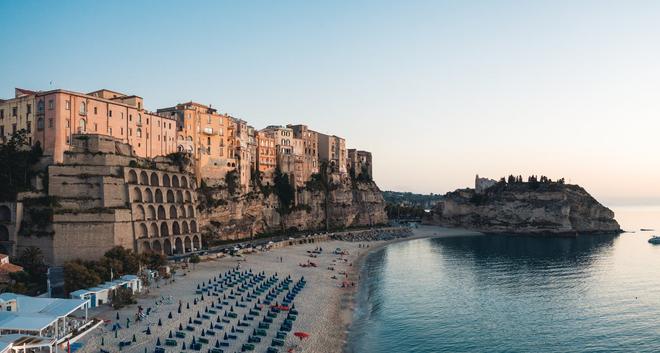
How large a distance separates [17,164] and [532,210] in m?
142

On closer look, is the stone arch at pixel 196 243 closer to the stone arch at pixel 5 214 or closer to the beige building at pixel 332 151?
the stone arch at pixel 5 214

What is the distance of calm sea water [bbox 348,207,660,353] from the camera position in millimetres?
41281

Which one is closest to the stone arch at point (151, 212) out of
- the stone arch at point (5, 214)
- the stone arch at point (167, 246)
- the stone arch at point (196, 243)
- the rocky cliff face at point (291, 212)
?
the stone arch at point (167, 246)

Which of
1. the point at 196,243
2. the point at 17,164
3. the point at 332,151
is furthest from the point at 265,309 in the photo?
the point at 332,151

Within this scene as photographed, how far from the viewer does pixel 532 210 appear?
15562cm

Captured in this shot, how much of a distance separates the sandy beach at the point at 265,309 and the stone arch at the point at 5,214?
22.4 m

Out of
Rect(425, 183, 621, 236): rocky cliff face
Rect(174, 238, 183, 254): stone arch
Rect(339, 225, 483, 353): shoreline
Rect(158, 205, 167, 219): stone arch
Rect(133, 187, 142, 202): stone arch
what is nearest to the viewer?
Rect(339, 225, 483, 353): shoreline

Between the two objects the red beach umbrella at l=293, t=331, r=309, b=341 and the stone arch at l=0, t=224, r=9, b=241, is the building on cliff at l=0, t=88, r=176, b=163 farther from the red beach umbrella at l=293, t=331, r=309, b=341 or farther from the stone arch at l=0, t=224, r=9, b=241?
the red beach umbrella at l=293, t=331, r=309, b=341

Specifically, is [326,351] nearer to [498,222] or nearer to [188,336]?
[188,336]

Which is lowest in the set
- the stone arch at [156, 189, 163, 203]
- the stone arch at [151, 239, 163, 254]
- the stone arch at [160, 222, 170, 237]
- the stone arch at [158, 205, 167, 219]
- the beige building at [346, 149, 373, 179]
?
the stone arch at [151, 239, 163, 254]

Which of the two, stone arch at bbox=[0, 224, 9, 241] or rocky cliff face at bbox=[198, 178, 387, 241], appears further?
rocky cliff face at bbox=[198, 178, 387, 241]

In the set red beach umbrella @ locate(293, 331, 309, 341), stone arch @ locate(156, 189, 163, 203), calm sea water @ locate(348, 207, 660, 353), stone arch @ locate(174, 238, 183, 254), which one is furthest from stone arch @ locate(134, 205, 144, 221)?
red beach umbrella @ locate(293, 331, 309, 341)

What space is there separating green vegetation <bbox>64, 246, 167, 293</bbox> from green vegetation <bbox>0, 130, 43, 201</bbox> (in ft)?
52.0

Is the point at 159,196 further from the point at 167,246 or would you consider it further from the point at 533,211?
the point at 533,211
